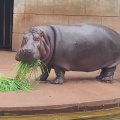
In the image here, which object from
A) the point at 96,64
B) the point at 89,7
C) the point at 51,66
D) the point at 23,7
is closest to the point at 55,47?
the point at 51,66

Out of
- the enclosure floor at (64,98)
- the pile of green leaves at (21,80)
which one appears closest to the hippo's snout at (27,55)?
the pile of green leaves at (21,80)

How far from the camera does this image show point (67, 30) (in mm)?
7465

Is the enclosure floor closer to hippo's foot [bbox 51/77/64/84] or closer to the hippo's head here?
hippo's foot [bbox 51/77/64/84]

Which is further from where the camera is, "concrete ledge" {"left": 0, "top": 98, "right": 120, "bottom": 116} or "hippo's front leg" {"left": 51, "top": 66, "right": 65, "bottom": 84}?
"hippo's front leg" {"left": 51, "top": 66, "right": 65, "bottom": 84}

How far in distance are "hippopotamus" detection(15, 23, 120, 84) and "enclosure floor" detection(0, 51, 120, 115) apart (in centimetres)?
28

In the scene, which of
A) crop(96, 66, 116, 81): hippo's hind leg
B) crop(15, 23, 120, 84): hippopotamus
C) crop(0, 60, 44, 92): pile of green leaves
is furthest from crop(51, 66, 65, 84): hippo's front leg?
crop(96, 66, 116, 81): hippo's hind leg

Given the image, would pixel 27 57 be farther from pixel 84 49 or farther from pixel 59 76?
pixel 84 49

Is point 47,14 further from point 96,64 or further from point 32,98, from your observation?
point 32,98

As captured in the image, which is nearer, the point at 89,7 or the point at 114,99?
the point at 114,99

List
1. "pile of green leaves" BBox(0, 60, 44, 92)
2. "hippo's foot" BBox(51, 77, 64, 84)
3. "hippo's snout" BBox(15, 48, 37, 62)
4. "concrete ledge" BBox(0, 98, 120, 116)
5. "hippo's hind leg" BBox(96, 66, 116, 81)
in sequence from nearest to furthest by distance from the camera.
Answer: "concrete ledge" BBox(0, 98, 120, 116), "hippo's snout" BBox(15, 48, 37, 62), "pile of green leaves" BBox(0, 60, 44, 92), "hippo's foot" BBox(51, 77, 64, 84), "hippo's hind leg" BBox(96, 66, 116, 81)

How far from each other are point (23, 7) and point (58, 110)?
23.6ft

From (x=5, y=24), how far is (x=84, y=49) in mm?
7052

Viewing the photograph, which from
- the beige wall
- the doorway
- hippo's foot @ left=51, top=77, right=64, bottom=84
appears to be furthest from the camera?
the doorway

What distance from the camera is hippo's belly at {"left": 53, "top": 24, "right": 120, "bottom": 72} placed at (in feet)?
23.8
